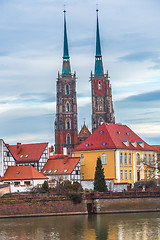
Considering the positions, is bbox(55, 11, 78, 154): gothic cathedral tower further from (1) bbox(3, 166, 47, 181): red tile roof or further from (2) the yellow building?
(1) bbox(3, 166, 47, 181): red tile roof

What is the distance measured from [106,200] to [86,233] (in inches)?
754

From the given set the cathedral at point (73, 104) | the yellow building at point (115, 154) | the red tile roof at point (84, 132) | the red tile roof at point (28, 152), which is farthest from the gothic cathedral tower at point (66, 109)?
the red tile roof at point (28, 152)

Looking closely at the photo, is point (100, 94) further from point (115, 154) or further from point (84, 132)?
point (115, 154)

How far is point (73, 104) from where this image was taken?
172250 mm

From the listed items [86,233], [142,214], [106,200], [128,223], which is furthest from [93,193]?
[86,233]

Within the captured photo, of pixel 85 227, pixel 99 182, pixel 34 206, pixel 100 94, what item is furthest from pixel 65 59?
pixel 85 227

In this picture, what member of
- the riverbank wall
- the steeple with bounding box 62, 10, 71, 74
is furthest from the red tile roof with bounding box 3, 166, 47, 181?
the steeple with bounding box 62, 10, 71, 74

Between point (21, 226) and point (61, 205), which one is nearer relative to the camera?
point (21, 226)

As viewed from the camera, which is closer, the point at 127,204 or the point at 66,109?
the point at 127,204

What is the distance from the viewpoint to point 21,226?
64875 mm

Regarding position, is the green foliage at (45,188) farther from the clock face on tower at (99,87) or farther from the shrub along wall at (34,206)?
the clock face on tower at (99,87)

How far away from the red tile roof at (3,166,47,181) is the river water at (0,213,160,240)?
15552 millimetres

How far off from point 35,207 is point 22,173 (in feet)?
47.3

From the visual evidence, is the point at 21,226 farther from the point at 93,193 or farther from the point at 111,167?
the point at 111,167
